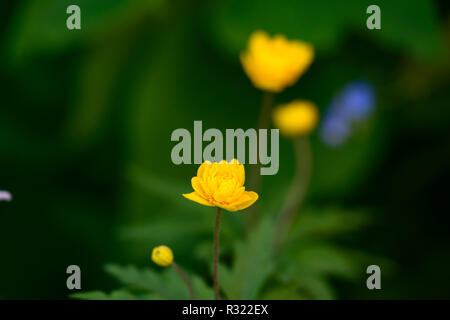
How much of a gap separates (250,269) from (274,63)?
54 centimetres

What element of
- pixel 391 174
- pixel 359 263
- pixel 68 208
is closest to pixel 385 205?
pixel 391 174

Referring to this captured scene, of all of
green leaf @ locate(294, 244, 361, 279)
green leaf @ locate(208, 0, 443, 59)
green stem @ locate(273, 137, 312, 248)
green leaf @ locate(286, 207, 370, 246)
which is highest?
green leaf @ locate(208, 0, 443, 59)

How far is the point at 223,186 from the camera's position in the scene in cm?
85

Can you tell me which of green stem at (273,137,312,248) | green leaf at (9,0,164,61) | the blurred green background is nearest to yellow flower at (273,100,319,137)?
green stem at (273,137,312,248)

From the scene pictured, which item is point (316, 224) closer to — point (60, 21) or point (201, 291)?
point (201, 291)

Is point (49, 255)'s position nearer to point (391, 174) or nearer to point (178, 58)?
point (178, 58)

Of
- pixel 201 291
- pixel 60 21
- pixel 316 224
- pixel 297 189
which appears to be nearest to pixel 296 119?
pixel 316 224

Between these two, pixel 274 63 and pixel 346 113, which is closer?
pixel 274 63

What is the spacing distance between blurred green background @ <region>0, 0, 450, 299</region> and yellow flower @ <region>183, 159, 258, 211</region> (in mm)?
954

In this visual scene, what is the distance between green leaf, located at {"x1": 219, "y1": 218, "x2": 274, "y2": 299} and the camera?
3.61ft

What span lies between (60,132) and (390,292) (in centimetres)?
160

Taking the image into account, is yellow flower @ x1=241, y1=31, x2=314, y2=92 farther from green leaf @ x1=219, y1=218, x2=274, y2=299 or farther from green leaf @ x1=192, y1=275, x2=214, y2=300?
green leaf @ x1=192, y1=275, x2=214, y2=300

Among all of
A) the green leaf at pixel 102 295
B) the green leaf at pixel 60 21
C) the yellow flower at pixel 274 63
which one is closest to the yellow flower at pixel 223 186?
the green leaf at pixel 102 295
